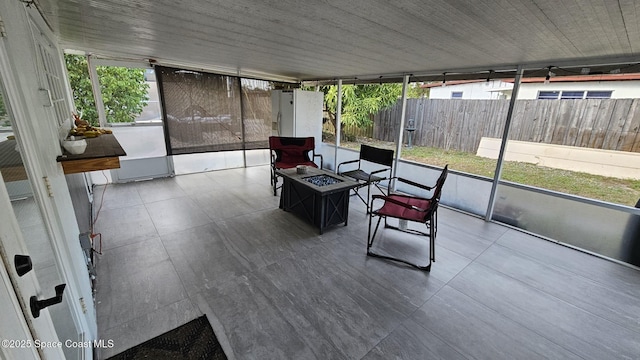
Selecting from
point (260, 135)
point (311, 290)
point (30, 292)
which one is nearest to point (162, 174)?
point (260, 135)

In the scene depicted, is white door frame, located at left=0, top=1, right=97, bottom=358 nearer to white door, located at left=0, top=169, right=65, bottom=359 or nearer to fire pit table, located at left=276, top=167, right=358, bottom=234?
white door, located at left=0, top=169, right=65, bottom=359

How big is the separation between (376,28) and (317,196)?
1882 millimetres

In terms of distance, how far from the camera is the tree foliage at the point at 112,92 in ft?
18.6

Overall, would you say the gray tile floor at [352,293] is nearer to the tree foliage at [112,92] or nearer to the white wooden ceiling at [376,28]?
the white wooden ceiling at [376,28]

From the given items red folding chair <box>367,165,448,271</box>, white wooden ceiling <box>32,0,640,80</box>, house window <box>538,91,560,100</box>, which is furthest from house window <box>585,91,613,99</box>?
red folding chair <box>367,165,448,271</box>

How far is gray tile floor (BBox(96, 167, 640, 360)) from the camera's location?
1.73m

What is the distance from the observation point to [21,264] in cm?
64

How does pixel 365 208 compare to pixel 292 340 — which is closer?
pixel 292 340

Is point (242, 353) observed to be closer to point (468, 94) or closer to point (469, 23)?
point (469, 23)

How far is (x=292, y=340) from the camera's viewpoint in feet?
5.67

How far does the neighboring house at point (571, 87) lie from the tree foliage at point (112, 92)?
6.51 m

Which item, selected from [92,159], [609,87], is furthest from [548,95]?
[92,159]

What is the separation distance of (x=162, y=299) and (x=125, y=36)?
262 cm

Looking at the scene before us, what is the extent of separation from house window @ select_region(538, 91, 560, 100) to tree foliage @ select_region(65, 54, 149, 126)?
24.9 ft
